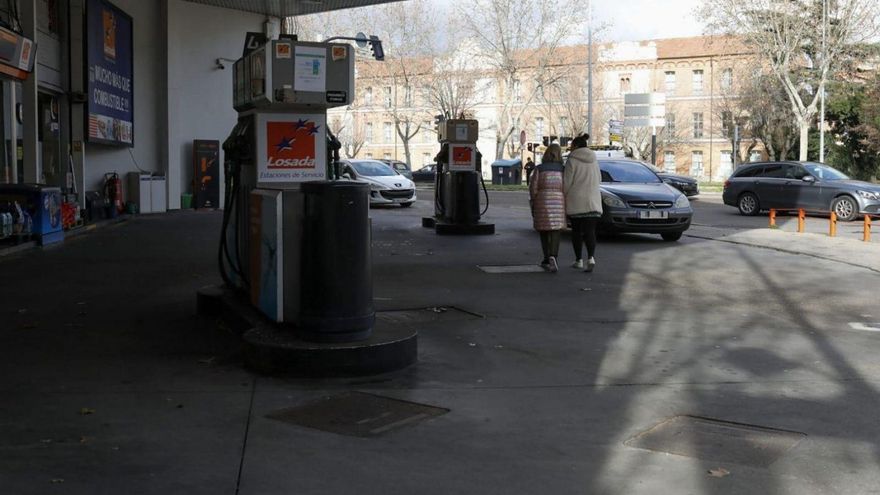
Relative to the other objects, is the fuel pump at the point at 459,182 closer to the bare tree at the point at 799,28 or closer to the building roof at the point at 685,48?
the bare tree at the point at 799,28

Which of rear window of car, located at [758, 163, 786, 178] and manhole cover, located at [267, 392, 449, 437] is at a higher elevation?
rear window of car, located at [758, 163, 786, 178]

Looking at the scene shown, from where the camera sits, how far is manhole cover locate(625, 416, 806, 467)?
15.5ft

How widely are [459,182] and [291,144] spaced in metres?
11.3

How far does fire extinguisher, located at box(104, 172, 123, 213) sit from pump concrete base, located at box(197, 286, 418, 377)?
17.5 metres

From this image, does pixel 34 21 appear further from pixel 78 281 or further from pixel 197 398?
pixel 197 398

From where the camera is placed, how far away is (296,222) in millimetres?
6625

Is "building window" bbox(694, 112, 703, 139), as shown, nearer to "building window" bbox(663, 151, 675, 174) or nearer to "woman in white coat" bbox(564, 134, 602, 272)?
"building window" bbox(663, 151, 675, 174)

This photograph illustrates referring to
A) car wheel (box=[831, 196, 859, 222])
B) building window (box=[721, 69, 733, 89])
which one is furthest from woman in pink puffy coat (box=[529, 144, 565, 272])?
building window (box=[721, 69, 733, 89])

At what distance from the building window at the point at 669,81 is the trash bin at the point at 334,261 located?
238 feet

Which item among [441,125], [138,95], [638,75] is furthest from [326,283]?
[638,75]

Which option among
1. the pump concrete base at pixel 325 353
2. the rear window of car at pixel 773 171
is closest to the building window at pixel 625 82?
the rear window of car at pixel 773 171

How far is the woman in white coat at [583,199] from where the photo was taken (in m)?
12.5

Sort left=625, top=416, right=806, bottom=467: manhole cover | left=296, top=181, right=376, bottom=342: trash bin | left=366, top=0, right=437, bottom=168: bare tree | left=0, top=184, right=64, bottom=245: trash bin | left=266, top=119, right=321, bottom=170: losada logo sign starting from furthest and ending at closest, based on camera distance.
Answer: left=366, top=0, right=437, bottom=168: bare tree < left=0, top=184, right=64, bottom=245: trash bin < left=266, top=119, right=321, bottom=170: losada logo sign < left=296, top=181, right=376, bottom=342: trash bin < left=625, top=416, right=806, bottom=467: manhole cover

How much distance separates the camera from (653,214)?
1652 cm
